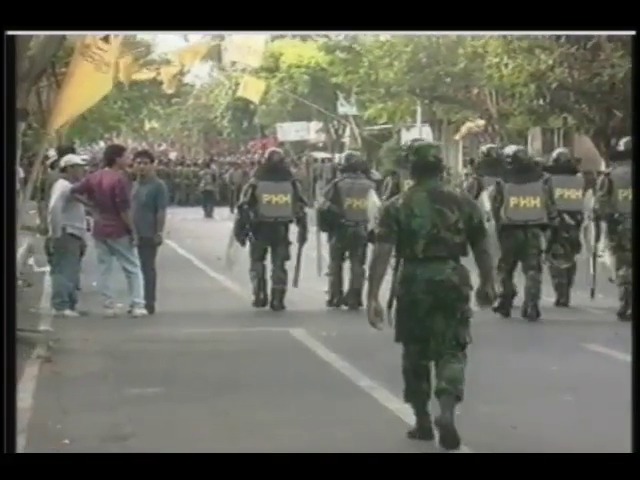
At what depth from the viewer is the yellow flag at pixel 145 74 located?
836 centimetres

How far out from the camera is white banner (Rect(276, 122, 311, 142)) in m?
8.46

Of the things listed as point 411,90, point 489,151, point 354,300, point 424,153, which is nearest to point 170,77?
point 411,90

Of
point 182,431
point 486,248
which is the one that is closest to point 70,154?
point 182,431

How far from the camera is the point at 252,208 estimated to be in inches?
336

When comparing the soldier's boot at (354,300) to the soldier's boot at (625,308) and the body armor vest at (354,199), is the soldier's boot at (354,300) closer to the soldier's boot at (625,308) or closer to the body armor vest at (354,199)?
the body armor vest at (354,199)

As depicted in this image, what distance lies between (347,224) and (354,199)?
0.13 meters

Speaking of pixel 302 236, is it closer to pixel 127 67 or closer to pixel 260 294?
pixel 260 294

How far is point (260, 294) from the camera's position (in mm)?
8578

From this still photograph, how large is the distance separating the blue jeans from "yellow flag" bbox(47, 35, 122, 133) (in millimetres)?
660

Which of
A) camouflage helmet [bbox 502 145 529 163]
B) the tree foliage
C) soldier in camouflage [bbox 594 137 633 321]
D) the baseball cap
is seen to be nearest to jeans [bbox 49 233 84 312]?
the baseball cap

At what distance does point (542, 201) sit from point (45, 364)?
2674 mm

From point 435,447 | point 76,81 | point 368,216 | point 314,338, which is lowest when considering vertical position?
point 435,447
